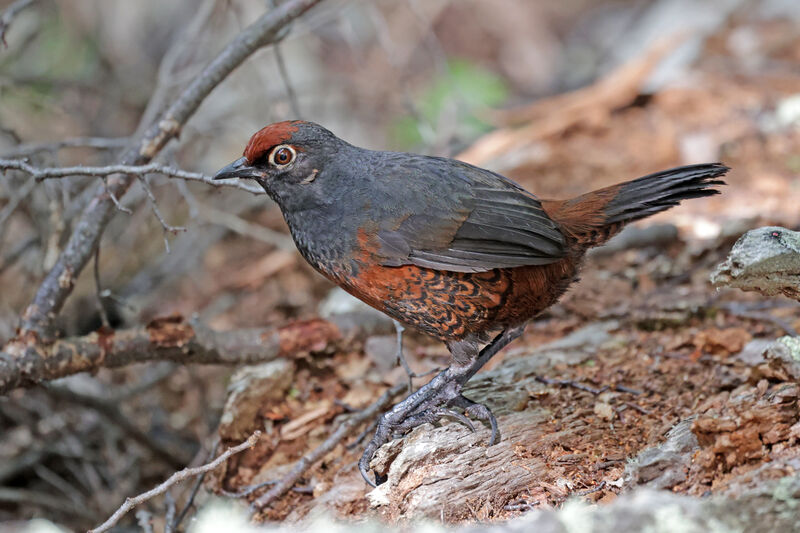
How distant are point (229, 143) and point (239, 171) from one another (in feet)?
15.8

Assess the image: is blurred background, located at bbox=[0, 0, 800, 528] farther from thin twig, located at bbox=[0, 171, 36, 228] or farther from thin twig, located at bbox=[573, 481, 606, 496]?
thin twig, located at bbox=[573, 481, 606, 496]

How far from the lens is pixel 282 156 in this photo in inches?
138

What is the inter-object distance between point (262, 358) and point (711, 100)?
195 inches

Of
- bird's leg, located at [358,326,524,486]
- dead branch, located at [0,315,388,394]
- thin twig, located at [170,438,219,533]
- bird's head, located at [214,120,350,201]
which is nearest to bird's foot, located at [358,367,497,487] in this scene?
bird's leg, located at [358,326,524,486]

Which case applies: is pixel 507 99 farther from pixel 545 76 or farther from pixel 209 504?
pixel 209 504

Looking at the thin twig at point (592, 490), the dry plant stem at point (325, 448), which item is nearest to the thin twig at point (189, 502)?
the dry plant stem at point (325, 448)

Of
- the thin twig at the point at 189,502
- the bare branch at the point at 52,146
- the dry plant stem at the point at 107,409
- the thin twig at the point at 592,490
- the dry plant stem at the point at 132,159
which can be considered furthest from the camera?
the dry plant stem at the point at 107,409

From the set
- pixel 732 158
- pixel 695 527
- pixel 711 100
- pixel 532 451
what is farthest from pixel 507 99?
pixel 695 527

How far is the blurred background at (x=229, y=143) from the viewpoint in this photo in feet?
16.3

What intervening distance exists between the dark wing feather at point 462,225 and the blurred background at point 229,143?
1.21m

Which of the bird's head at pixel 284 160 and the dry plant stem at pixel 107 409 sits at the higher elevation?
the bird's head at pixel 284 160

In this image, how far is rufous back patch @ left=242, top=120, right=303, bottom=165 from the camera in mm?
3447

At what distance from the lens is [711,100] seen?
22.7 ft

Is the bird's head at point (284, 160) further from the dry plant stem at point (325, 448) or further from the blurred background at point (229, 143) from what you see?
the dry plant stem at point (325, 448)
